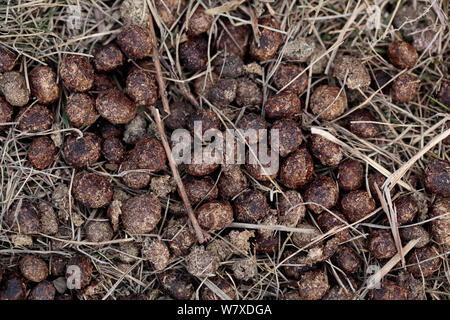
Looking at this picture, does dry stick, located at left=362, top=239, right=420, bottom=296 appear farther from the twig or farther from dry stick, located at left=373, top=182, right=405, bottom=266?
the twig

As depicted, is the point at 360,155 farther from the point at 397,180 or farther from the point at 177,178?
the point at 177,178

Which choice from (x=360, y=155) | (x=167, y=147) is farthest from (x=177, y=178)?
(x=360, y=155)

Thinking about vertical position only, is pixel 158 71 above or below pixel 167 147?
above

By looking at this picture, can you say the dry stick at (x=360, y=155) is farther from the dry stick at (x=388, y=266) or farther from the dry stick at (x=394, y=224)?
the dry stick at (x=388, y=266)

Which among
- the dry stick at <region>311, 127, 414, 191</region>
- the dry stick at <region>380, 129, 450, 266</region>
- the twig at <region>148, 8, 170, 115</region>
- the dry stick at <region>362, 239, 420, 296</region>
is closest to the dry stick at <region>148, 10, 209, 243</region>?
the twig at <region>148, 8, 170, 115</region>

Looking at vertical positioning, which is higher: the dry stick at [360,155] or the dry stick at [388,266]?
the dry stick at [360,155]

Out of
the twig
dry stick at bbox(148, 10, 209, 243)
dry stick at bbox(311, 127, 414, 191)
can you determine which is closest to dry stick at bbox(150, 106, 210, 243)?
dry stick at bbox(148, 10, 209, 243)

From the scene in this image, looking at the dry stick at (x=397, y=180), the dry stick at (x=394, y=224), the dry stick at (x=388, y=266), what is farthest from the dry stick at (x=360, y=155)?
the dry stick at (x=388, y=266)

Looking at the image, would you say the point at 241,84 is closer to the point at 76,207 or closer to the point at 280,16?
the point at 280,16

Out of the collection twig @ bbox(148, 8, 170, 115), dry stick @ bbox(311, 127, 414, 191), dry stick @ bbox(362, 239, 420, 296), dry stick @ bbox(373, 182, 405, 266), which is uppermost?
twig @ bbox(148, 8, 170, 115)

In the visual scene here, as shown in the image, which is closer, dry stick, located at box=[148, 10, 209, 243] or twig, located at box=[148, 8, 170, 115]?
dry stick, located at box=[148, 10, 209, 243]

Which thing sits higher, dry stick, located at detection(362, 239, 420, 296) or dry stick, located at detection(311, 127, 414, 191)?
dry stick, located at detection(311, 127, 414, 191)
